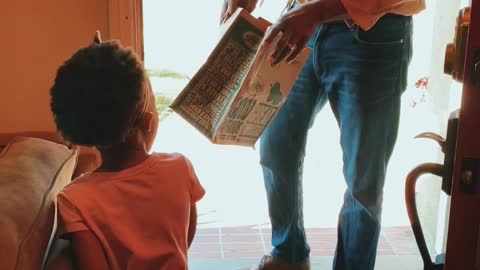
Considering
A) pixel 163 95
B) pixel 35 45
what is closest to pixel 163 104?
pixel 163 95

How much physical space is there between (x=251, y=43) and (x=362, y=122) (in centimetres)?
39

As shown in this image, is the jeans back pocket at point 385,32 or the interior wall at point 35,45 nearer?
the jeans back pocket at point 385,32

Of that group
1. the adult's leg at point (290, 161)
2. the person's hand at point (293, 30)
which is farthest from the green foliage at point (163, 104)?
the person's hand at point (293, 30)

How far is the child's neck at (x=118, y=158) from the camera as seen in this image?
3.22ft

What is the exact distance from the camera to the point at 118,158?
98cm

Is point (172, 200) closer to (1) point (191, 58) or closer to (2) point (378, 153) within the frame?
(2) point (378, 153)

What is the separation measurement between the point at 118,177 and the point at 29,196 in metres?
0.16

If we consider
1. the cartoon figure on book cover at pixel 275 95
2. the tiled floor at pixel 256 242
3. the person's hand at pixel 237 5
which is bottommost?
the tiled floor at pixel 256 242

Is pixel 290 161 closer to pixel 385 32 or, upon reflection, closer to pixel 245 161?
pixel 385 32

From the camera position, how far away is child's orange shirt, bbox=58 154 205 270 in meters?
0.92

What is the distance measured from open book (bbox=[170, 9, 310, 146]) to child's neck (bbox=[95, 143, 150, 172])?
14 cm

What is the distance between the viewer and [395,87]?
4.31ft

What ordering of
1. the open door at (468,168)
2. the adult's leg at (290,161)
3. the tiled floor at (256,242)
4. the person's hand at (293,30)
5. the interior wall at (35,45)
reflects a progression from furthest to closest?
the tiled floor at (256,242) < the interior wall at (35,45) < the adult's leg at (290,161) < the person's hand at (293,30) < the open door at (468,168)

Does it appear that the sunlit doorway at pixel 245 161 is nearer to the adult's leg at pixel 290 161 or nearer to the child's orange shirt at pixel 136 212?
the adult's leg at pixel 290 161
